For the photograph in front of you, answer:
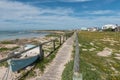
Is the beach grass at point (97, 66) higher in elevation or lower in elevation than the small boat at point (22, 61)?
lower

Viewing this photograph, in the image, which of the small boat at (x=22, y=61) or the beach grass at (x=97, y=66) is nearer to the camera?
the small boat at (x=22, y=61)

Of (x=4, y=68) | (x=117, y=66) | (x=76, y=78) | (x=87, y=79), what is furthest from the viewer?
(x=117, y=66)

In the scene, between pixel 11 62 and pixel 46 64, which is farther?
pixel 46 64

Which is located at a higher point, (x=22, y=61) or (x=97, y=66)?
(x=22, y=61)

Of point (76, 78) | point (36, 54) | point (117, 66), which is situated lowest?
point (117, 66)

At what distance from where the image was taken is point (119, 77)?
600 inches

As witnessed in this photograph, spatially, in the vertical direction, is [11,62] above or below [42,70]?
above

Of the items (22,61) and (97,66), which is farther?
(97,66)

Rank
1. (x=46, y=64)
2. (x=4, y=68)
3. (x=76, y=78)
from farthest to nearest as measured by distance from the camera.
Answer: (x=4, y=68) < (x=46, y=64) < (x=76, y=78)

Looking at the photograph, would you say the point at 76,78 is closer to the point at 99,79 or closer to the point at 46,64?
the point at 99,79

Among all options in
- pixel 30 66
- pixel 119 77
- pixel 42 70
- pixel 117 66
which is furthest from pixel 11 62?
pixel 117 66

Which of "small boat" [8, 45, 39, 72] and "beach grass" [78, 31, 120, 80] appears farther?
"beach grass" [78, 31, 120, 80]

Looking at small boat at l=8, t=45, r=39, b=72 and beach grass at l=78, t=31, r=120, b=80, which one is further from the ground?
small boat at l=8, t=45, r=39, b=72

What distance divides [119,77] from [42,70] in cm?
502
